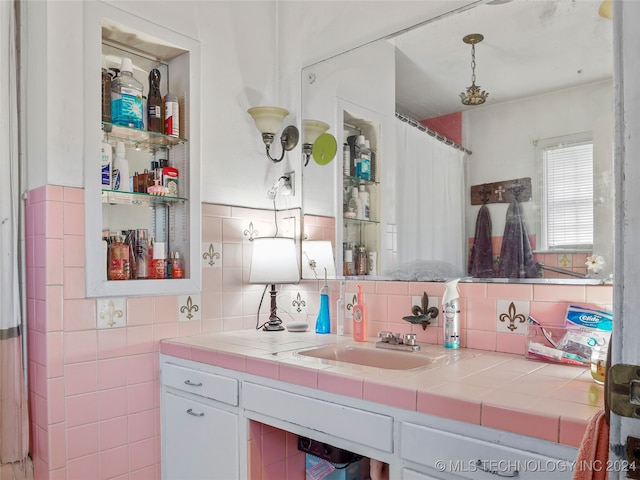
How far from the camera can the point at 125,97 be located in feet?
6.40

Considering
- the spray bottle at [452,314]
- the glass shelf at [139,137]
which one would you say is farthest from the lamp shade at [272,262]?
the spray bottle at [452,314]

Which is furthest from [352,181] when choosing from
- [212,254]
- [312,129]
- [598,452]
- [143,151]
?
[598,452]

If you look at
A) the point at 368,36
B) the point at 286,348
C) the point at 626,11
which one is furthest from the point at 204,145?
the point at 626,11

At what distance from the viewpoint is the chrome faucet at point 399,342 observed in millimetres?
1723

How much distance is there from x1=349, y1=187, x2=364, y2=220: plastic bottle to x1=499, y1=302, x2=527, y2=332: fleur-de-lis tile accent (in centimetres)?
73

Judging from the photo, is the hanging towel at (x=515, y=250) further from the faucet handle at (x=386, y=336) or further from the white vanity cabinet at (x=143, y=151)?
the white vanity cabinet at (x=143, y=151)

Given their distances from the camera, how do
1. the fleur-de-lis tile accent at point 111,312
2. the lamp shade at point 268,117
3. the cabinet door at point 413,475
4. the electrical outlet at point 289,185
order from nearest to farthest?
the cabinet door at point 413,475 → the fleur-de-lis tile accent at point 111,312 → the lamp shade at point 268,117 → the electrical outlet at point 289,185

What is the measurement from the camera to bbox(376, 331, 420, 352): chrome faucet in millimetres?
1723

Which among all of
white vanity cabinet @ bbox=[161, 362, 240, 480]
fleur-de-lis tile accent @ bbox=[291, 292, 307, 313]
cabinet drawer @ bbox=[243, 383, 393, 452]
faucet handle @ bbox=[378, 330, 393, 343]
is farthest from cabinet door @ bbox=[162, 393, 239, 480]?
fleur-de-lis tile accent @ bbox=[291, 292, 307, 313]

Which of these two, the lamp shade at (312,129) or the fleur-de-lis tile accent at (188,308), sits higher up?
the lamp shade at (312,129)

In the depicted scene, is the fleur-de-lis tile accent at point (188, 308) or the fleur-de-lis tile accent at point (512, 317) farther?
the fleur-de-lis tile accent at point (188, 308)

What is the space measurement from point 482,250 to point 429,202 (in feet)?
0.94

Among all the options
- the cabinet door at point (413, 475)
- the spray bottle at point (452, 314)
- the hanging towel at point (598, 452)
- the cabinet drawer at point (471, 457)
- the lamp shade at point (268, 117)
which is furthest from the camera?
the lamp shade at point (268, 117)

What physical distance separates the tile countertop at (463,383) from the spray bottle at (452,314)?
0.05 meters
